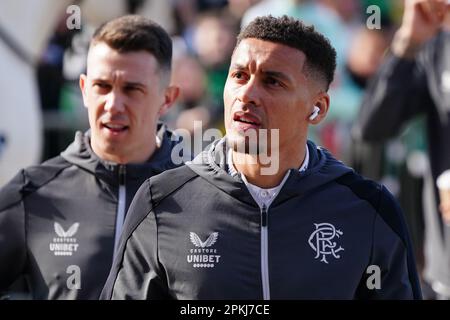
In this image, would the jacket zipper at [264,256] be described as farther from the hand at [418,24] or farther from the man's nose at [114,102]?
the hand at [418,24]

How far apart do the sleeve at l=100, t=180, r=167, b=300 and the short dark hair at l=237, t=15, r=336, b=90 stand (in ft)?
2.52

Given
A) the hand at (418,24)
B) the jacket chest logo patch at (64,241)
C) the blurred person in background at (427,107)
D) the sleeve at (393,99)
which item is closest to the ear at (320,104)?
the jacket chest logo patch at (64,241)

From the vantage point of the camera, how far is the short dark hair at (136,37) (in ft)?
18.8

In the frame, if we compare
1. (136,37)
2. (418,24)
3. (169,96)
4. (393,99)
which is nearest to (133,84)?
(136,37)

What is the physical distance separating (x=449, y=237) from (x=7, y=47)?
3463 mm

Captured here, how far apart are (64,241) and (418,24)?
2.41m

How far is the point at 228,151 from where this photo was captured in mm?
4840

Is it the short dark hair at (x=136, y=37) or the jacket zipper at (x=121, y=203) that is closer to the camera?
the jacket zipper at (x=121, y=203)

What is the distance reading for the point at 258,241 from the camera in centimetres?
461

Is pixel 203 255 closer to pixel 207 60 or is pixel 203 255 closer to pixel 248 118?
pixel 248 118

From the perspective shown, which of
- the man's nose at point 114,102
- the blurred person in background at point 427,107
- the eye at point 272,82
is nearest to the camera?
the eye at point 272,82

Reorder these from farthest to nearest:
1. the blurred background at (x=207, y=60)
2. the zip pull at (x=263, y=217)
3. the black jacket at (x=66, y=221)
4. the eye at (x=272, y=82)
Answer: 1. the blurred background at (x=207, y=60)
2. the black jacket at (x=66, y=221)
3. the eye at (x=272, y=82)
4. the zip pull at (x=263, y=217)

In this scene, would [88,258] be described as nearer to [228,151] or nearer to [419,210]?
[228,151]
